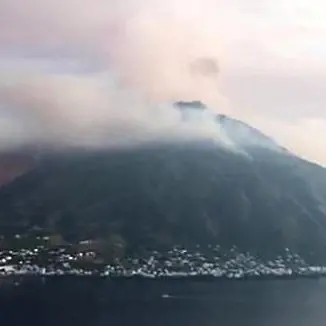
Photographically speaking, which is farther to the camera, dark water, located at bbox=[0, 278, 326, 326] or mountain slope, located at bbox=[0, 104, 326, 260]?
mountain slope, located at bbox=[0, 104, 326, 260]

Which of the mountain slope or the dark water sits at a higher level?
the mountain slope

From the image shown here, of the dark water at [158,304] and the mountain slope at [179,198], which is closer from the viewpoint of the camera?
the dark water at [158,304]

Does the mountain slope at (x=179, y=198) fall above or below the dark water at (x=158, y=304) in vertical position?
above

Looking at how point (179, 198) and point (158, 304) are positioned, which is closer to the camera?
point (158, 304)

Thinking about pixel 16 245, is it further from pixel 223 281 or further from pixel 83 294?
pixel 83 294

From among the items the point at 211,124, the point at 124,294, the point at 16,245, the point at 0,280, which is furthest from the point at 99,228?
the point at 211,124
